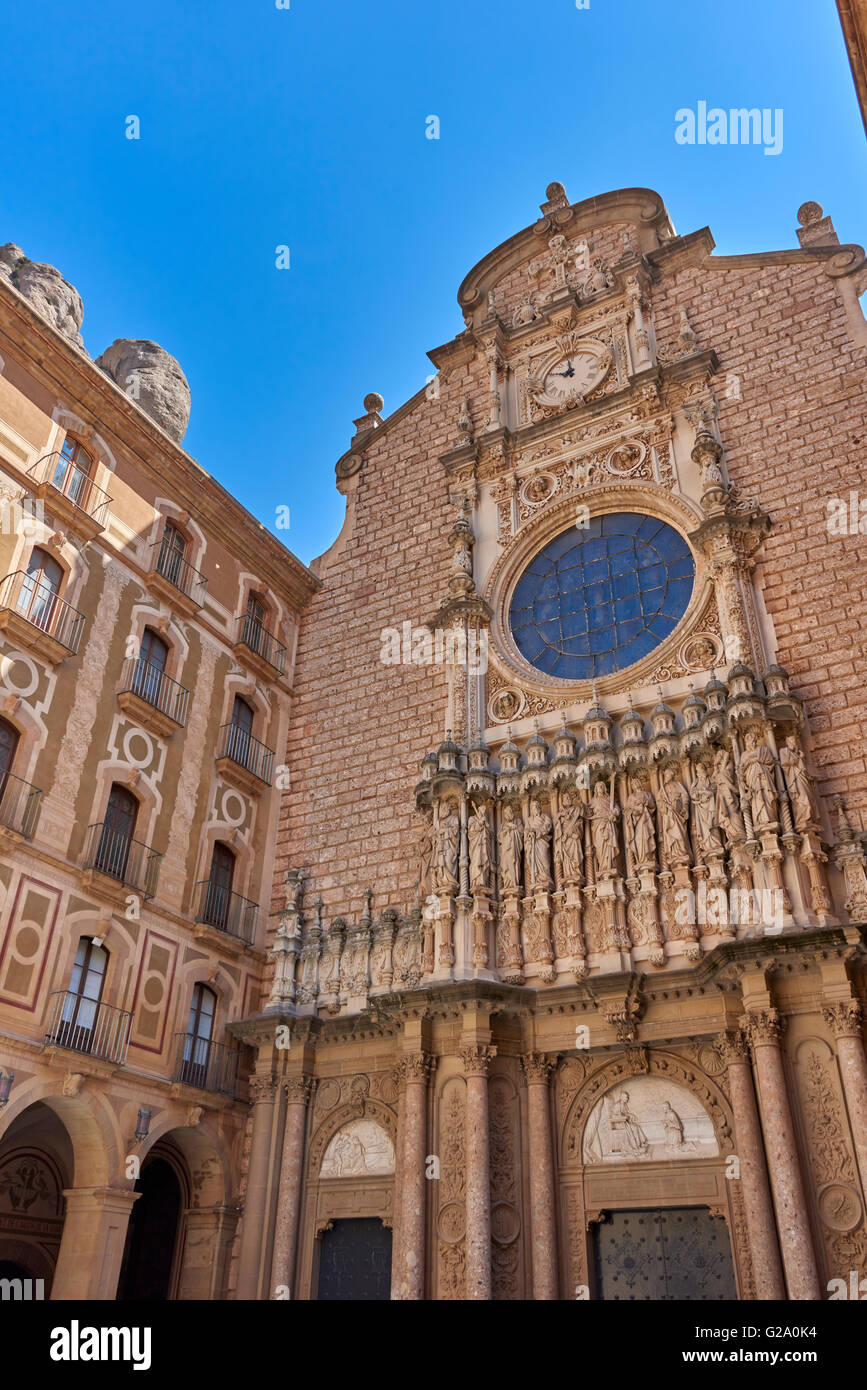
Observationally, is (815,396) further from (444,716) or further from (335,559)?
(335,559)

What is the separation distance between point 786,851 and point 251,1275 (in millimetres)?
9103

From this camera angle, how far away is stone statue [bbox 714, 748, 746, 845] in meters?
13.3

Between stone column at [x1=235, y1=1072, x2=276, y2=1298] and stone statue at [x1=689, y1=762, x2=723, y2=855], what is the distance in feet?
23.6

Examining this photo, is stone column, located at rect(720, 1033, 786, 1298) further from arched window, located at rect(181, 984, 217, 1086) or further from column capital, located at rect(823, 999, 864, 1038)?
arched window, located at rect(181, 984, 217, 1086)

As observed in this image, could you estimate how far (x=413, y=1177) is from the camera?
13367 millimetres

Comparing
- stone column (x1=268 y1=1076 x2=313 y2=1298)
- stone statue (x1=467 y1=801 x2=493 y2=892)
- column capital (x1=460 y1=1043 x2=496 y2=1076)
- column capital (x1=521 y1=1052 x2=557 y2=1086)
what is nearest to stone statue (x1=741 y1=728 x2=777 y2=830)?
stone statue (x1=467 y1=801 x2=493 y2=892)

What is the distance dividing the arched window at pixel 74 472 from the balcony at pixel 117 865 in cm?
516

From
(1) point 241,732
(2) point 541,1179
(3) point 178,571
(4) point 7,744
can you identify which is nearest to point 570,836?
(2) point 541,1179

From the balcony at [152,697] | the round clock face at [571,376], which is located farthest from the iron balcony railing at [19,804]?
the round clock face at [571,376]

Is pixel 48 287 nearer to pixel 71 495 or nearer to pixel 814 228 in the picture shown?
pixel 71 495

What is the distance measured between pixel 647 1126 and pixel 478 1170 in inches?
86.6

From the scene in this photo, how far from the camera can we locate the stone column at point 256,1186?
14.0 meters
